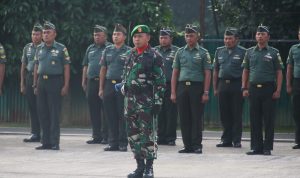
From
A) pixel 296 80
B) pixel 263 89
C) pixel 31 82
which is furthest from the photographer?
pixel 31 82

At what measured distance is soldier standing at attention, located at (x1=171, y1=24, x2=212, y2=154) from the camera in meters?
16.7

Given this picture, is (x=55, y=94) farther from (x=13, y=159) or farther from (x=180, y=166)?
(x=180, y=166)

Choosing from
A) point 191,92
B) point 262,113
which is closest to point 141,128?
point 191,92

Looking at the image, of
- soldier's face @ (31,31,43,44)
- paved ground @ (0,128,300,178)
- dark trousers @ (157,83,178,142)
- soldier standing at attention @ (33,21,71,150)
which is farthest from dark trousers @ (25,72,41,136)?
dark trousers @ (157,83,178,142)

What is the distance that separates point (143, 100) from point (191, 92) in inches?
163

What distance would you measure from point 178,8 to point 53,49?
26.6 meters

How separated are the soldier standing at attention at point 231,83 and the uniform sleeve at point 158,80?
5414 mm

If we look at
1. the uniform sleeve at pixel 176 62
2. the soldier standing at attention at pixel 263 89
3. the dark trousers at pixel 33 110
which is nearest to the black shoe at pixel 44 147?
the dark trousers at pixel 33 110

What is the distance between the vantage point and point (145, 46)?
12844 mm

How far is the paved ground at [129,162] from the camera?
13.2 m

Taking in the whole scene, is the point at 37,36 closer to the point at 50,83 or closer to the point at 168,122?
the point at 50,83

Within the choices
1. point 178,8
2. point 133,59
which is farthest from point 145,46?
point 178,8

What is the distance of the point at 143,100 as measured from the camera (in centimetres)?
1265

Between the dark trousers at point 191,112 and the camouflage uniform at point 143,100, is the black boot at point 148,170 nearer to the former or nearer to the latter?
the camouflage uniform at point 143,100
